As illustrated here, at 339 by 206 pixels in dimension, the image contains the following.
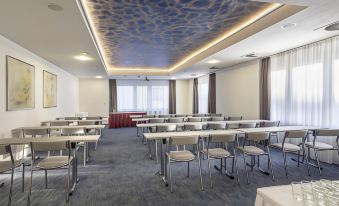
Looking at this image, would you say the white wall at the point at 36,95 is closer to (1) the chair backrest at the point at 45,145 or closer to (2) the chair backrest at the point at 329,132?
(1) the chair backrest at the point at 45,145

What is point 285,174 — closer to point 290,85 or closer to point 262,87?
point 290,85

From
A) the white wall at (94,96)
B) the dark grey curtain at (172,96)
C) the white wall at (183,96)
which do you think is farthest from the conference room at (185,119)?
the white wall at (183,96)

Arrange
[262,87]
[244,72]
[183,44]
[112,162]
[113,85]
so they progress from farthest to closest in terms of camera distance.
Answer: [113,85]
[244,72]
[262,87]
[183,44]
[112,162]

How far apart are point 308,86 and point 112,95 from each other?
9653 mm

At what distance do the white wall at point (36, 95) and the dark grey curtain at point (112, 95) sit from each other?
2.58 meters

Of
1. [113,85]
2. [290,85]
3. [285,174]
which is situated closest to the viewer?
[285,174]

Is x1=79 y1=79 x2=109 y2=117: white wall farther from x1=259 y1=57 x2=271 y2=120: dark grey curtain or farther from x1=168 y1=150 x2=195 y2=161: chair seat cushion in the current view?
x1=168 y1=150 x2=195 y2=161: chair seat cushion

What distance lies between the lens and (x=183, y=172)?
151 inches

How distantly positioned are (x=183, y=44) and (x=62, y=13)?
11.5ft

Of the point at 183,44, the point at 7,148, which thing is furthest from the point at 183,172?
the point at 183,44

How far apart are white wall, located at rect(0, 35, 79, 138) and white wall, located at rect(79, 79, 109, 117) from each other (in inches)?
83.9

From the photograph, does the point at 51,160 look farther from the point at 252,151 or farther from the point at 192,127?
the point at 252,151

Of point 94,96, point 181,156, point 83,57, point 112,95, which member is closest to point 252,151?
point 181,156

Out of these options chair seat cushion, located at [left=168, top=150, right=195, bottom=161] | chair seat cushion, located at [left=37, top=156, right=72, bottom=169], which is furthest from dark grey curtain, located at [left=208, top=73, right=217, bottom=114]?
chair seat cushion, located at [left=37, top=156, right=72, bottom=169]
